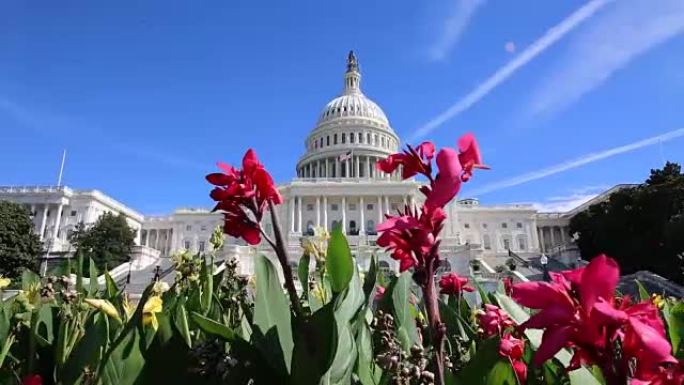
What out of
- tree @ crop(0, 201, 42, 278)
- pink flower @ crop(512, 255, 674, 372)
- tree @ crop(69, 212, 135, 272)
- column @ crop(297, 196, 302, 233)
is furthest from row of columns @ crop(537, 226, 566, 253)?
pink flower @ crop(512, 255, 674, 372)

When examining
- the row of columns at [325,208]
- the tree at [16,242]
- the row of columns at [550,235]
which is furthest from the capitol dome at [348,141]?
the tree at [16,242]

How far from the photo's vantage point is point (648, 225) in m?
37.2

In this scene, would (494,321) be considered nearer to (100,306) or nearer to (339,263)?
(339,263)

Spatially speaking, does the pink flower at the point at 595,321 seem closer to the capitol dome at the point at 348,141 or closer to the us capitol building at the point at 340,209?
the us capitol building at the point at 340,209

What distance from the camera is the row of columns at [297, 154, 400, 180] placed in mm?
69438

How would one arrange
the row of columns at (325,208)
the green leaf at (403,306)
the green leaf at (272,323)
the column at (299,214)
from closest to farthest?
the green leaf at (272,323) → the green leaf at (403,306) → the column at (299,214) → the row of columns at (325,208)

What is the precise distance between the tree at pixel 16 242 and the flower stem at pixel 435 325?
39.4 metres

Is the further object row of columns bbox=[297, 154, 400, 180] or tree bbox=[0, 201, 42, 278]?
row of columns bbox=[297, 154, 400, 180]

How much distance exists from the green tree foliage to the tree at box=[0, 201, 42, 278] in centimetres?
4746

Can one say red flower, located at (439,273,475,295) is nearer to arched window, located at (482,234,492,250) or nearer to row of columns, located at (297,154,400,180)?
row of columns, located at (297,154,400,180)

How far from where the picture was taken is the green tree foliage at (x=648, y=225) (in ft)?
106

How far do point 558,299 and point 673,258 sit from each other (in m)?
38.8

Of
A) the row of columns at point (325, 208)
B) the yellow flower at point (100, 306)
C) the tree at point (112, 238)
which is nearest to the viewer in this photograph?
the yellow flower at point (100, 306)

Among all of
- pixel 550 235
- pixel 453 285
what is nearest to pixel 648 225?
pixel 550 235
